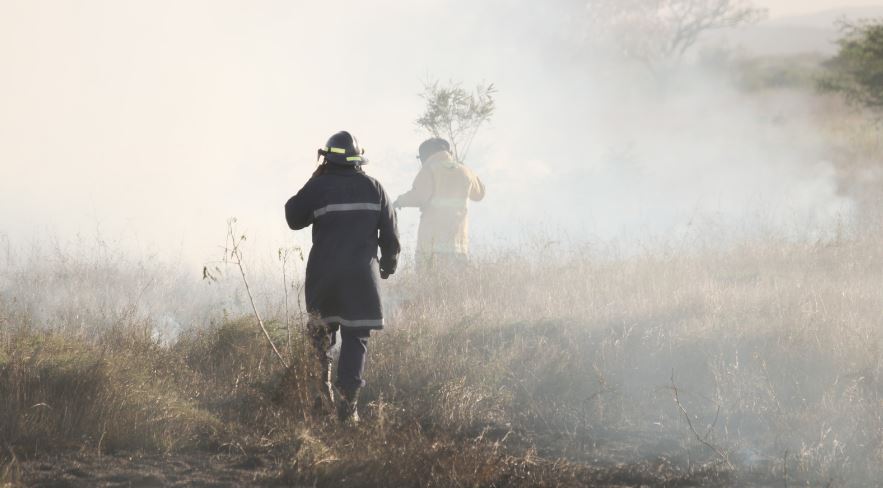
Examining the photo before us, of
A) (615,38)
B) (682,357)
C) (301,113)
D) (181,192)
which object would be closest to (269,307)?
(682,357)

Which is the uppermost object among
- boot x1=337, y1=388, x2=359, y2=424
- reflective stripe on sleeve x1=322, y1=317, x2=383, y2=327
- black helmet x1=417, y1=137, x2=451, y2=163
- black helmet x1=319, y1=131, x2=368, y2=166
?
black helmet x1=417, y1=137, x2=451, y2=163

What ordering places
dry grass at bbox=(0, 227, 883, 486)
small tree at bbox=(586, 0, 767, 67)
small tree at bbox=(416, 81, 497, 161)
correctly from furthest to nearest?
small tree at bbox=(586, 0, 767, 67) → small tree at bbox=(416, 81, 497, 161) → dry grass at bbox=(0, 227, 883, 486)

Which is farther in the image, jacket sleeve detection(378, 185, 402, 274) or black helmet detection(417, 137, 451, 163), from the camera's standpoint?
black helmet detection(417, 137, 451, 163)

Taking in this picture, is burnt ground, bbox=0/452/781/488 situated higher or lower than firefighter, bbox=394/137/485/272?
lower

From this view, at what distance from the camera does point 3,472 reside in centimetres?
402

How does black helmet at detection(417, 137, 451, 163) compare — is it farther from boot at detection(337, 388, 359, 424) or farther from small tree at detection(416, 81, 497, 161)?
boot at detection(337, 388, 359, 424)

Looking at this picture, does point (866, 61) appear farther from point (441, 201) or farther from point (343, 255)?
point (343, 255)

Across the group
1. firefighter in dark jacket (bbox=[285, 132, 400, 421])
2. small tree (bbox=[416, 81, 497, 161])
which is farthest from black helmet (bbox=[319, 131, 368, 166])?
small tree (bbox=[416, 81, 497, 161])

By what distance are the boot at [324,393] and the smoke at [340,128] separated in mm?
5014

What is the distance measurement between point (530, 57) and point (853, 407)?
55.5 ft

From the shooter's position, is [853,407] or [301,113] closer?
[853,407]

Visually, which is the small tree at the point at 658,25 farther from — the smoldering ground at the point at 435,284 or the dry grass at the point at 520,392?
the dry grass at the point at 520,392

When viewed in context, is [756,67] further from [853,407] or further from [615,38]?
[853,407]

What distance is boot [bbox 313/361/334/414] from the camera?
4977 mm
